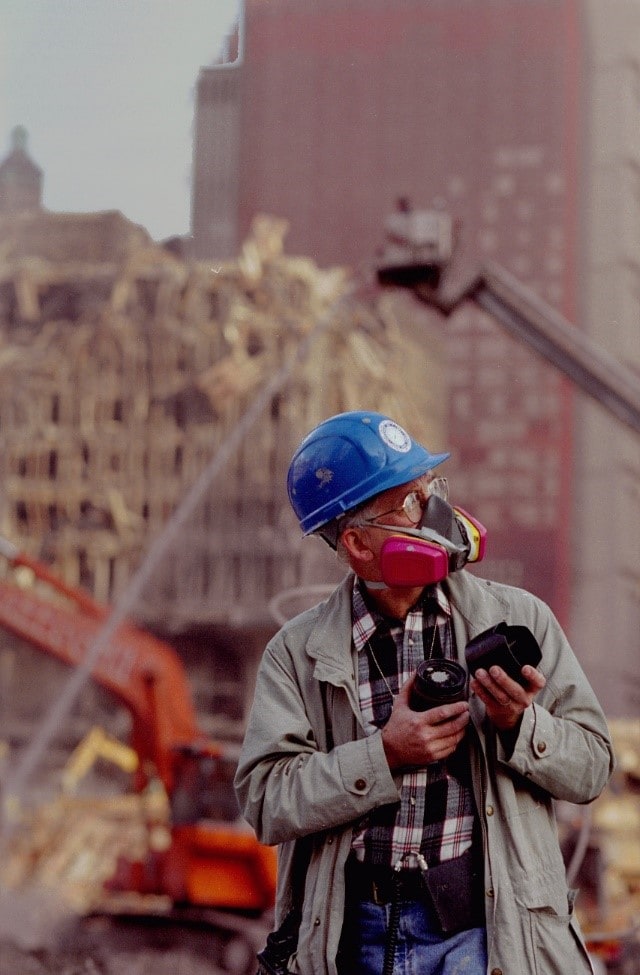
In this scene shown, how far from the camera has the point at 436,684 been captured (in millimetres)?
1378

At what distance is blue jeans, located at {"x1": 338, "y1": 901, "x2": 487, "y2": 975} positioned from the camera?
1.41 meters

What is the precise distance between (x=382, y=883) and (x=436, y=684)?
0.24 metres

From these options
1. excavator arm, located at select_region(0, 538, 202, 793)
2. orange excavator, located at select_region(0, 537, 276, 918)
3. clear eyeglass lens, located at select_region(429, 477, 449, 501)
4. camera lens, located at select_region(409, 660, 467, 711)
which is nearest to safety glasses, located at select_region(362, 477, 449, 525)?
clear eyeglass lens, located at select_region(429, 477, 449, 501)

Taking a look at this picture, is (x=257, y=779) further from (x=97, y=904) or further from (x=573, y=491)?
(x=573, y=491)

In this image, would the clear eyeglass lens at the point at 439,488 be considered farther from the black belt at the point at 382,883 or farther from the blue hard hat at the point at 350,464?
the black belt at the point at 382,883

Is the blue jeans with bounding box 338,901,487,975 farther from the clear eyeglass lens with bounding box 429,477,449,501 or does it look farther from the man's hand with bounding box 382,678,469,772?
the clear eyeglass lens with bounding box 429,477,449,501

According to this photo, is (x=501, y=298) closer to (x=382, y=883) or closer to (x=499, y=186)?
(x=382, y=883)

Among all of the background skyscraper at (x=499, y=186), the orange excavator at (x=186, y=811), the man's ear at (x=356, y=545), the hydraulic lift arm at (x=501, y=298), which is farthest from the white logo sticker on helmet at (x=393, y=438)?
the background skyscraper at (x=499, y=186)

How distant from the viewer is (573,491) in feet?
39.2

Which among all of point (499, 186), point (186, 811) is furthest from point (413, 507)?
point (499, 186)

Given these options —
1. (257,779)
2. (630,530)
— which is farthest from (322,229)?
(257,779)

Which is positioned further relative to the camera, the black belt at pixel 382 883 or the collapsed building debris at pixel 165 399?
the collapsed building debris at pixel 165 399

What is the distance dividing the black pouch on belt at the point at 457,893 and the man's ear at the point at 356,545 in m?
0.36

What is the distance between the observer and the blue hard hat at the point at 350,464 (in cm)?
155
